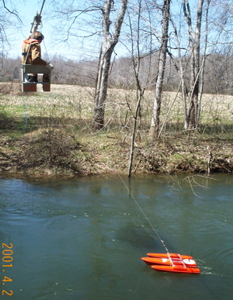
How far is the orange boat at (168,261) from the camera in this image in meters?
6.32

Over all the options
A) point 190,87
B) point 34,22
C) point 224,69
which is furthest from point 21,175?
point 224,69

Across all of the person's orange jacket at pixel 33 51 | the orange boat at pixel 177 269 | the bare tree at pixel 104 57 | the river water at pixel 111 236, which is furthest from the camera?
the bare tree at pixel 104 57

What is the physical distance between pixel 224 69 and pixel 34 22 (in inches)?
425

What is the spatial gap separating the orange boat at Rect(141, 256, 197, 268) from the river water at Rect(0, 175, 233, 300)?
7.0 inches

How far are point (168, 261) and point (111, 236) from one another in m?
1.77

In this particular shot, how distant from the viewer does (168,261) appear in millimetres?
6340

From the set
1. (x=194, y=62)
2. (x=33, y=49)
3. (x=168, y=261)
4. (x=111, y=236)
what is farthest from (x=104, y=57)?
(x=168, y=261)

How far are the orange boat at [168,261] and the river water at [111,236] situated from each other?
0.18 metres

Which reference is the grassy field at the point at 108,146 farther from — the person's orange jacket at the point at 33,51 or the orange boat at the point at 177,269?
the orange boat at the point at 177,269

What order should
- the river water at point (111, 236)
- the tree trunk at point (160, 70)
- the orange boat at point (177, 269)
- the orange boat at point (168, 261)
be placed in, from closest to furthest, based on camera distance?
the river water at point (111, 236), the orange boat at point (177, 269), the orange boat at point (168, 261), the tree trunk at point (160, 70)

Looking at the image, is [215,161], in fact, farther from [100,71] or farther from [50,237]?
[50,237]

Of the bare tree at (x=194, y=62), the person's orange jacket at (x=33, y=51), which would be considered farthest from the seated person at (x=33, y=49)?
the bare tree at (x=194, y=62)

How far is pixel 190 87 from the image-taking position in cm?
1551

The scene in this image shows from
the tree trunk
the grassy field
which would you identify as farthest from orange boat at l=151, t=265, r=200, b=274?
the tree trunk
